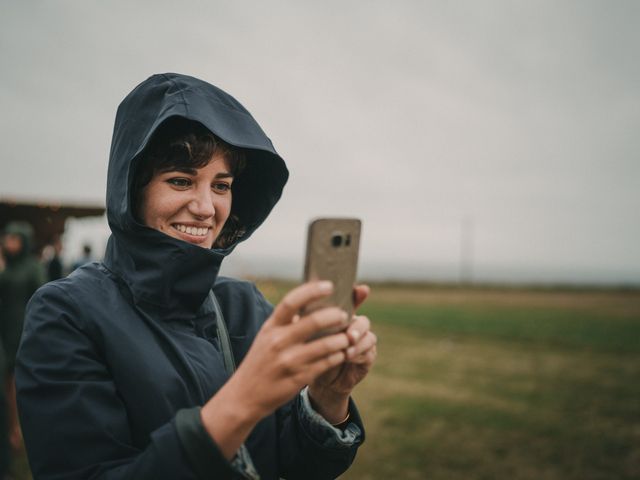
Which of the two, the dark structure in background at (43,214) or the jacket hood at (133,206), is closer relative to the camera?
the jacket hood at (133,206)

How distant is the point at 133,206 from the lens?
1.62 metres

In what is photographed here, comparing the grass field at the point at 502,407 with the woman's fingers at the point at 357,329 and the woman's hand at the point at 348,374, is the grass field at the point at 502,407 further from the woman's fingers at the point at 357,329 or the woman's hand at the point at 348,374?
the woman's fingers at the point at 357,329

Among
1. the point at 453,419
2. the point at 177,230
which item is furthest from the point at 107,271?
the point at 453,419

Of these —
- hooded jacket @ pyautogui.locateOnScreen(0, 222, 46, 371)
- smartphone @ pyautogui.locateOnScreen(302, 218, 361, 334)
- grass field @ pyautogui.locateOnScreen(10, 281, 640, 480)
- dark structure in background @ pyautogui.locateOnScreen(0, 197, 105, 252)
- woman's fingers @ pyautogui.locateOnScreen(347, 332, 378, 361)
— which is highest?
dark structure in background @ pyautogui.locateOnScreen(0, 197, 105, 252)

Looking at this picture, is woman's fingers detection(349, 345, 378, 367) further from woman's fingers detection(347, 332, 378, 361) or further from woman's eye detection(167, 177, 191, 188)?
woman's eye detection(167, 177, 191, 188)

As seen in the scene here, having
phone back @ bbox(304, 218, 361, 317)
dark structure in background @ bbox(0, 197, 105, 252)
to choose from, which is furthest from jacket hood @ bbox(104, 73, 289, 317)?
dark structure in background @ bbox(0, 197, 105, 252)

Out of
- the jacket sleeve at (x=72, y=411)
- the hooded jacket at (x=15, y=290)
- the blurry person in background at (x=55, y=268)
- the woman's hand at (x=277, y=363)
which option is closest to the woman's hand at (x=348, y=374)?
the woman's hand at (x=277, y=363)

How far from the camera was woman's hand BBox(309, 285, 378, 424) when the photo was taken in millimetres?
1213

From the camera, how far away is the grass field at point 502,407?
5.98 metres

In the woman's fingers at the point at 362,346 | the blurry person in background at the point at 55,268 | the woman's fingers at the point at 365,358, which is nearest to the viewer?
the woman's fingers at the point at 362,346

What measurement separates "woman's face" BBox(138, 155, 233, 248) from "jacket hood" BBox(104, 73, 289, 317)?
0.23ft

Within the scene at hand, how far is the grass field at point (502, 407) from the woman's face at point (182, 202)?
5.11 m

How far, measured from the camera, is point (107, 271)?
1597 millimetres

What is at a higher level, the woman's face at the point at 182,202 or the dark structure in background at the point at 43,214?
the dark structure in background at the point at 43,214
